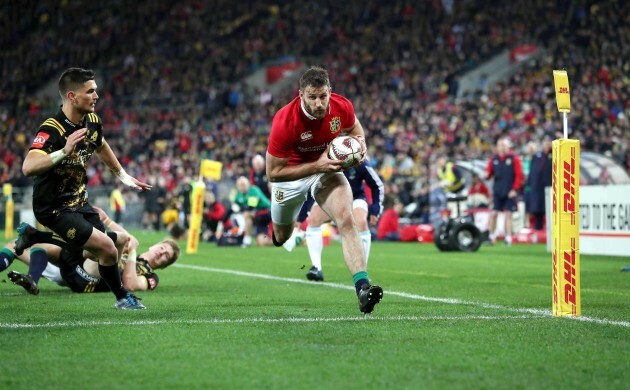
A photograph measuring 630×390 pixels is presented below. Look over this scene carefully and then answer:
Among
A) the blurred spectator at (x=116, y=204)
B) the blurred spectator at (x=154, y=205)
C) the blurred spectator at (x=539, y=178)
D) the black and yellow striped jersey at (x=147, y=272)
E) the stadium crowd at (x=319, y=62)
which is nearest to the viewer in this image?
the black and yellow striped jersey at (x=147, y=272)

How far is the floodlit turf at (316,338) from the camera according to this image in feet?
16.4

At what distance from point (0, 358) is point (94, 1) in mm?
51715

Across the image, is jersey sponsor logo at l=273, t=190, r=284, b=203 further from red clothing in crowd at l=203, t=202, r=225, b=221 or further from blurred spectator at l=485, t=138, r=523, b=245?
red clothing in crowd at l=203, t=202, r=225, b=221

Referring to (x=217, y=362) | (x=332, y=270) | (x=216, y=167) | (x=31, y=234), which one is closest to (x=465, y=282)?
(x=332, y=270)

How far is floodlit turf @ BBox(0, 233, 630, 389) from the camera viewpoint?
5.01 metres

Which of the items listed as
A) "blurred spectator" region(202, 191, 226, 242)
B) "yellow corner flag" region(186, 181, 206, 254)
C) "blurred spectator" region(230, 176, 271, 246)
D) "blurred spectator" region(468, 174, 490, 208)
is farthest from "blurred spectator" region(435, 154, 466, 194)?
"yellow corner flag" region(186, 181, 206, 254)

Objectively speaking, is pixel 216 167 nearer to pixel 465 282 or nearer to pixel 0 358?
pixel 465 282

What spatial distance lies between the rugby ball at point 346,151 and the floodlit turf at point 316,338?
1219 mm

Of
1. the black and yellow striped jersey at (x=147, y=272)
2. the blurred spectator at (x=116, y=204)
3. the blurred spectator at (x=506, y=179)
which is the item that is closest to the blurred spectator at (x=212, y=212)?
the blurred spectator at (x=506, y=179)

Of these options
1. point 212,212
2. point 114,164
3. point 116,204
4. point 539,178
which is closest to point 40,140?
point 114,164

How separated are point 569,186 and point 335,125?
196 centimetres

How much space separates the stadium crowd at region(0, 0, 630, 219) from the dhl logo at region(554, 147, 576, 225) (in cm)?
1921

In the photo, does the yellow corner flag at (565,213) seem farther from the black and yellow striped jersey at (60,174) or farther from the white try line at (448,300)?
the black and yellow striped jersey at (60,174)

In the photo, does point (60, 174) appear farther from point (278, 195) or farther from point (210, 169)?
point (210, 169)
